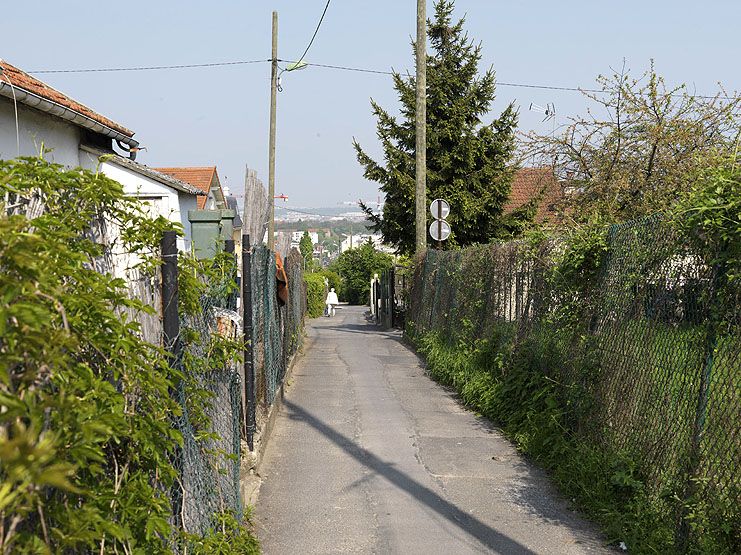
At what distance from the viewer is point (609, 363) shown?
23.7 ft

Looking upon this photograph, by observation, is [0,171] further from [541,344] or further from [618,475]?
[541,344]

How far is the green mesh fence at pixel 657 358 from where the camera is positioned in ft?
16.7

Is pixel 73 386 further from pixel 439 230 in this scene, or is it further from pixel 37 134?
pixel 439 230

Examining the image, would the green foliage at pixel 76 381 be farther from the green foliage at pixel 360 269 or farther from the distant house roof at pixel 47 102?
the green foliage at pixel 360 269

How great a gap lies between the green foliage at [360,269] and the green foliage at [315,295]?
1054cm

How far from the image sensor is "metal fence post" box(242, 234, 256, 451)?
298 inches

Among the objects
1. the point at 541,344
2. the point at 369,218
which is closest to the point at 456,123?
the point at 369,218

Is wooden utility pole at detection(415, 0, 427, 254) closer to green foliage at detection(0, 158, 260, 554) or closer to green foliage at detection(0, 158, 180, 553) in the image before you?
green foliage at detection(0, 158, 260, 554)

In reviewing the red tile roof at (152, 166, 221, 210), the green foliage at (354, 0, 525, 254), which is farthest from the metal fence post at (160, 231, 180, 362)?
the red tile roof at (152, 166, 221, 210)

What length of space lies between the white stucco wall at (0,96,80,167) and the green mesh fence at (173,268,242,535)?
3.44 m

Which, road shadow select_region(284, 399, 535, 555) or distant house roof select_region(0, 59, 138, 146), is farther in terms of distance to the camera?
distant house roof select_region(0, 59, 138, 146)

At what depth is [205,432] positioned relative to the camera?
4.38 metres

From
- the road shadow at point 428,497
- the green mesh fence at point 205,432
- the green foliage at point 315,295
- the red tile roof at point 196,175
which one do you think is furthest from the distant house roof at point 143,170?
the green foliage at point 315,295

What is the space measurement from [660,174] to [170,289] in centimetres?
1246
